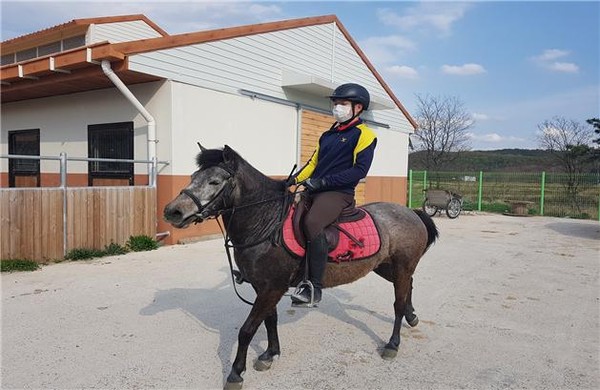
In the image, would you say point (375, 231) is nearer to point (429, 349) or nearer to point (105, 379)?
point (429, 349)

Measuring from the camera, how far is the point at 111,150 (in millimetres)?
10500

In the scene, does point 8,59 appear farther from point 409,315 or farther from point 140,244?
point 409,315

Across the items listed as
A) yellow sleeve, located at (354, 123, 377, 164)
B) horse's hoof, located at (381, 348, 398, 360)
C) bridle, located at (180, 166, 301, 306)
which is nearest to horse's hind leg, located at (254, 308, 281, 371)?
bridle, located at (180, 166, 301, 306)

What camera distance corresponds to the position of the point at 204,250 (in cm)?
898

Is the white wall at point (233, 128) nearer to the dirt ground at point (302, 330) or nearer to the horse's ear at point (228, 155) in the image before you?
the dirt ground at point (302, 330)

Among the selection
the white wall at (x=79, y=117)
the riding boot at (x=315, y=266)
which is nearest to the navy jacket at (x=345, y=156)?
the riding boot at (x=315, y=266)

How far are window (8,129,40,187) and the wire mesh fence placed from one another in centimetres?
1395

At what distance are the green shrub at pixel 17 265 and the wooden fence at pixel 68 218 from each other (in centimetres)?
21

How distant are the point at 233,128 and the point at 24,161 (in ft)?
23.3

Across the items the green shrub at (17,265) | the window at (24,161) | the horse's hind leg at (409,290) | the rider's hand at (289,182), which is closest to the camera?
the rider's hand at (289,182)

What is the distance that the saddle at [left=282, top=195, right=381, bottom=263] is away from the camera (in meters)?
3.47

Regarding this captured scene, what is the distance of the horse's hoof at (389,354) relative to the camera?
392 centimetres

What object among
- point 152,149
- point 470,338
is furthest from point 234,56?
point 470,338

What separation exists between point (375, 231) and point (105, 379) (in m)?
2.59
